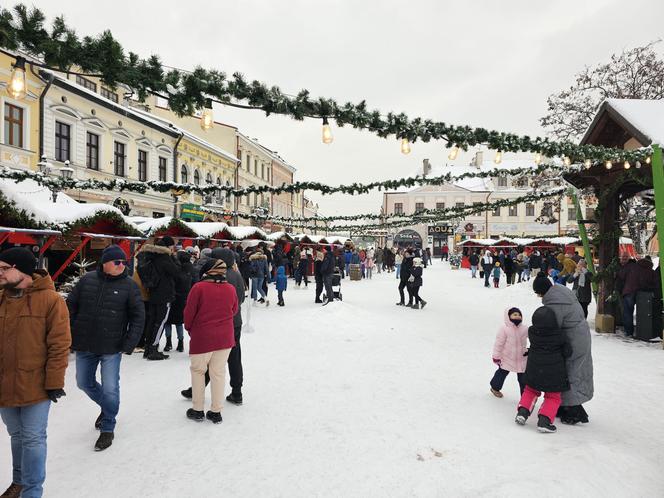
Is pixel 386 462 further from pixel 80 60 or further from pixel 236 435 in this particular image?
pixel 80 60

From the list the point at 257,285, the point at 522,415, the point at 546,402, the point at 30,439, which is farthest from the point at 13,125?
the point at 546,402

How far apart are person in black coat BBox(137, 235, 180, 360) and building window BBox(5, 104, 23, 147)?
13569 mm

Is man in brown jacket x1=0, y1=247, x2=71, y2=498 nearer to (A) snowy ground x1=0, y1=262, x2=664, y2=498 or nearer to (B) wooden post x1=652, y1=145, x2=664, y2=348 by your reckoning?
(A) snowy ground x1=0, y1=262, x2=664, y2=498

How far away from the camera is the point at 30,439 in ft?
8.54

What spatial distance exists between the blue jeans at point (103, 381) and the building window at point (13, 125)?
16153mm

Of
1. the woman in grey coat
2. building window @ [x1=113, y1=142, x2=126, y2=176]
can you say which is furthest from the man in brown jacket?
building window @ [x1=113, y1=142, x2=126, y2=176]

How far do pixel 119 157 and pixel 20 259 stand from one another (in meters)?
22.1

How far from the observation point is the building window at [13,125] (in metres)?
15.1

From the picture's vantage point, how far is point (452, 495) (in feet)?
9.58

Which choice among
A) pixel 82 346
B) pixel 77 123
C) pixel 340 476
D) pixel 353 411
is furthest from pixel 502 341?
pixel 77 123

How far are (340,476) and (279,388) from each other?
83.9 inches

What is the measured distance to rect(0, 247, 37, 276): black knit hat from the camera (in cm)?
252

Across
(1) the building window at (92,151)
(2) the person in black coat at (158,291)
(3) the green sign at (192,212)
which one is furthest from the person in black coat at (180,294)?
(3) the green sign at (192,212)

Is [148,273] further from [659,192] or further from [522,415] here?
[659,192]
